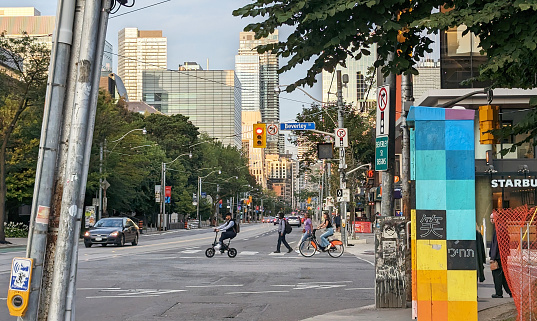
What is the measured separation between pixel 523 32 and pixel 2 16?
163998 mm

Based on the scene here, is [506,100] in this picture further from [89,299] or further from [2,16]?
[2,16]

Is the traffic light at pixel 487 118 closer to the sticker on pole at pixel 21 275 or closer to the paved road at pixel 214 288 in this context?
the paved road at pixel 214 288

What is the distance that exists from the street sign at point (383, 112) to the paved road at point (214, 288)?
10.7 feet

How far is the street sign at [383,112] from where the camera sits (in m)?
13.4

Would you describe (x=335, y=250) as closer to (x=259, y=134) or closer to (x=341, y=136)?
(x=259, y=134)

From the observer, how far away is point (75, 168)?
729cm

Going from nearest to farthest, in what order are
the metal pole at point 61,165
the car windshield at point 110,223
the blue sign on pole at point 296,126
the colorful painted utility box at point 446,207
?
the metal pole at point 61,165, the colorful painted utility box at point 446,207, the blue sign on pole at point 296,126, the car windshield at point 110,223

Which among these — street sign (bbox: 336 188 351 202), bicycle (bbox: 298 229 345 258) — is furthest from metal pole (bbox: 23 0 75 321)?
street sign (bbox: 336 188 351 202)

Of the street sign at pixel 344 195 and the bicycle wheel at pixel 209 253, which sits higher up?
the street sign at pixel 344 195

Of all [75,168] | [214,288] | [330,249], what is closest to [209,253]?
[330,249]

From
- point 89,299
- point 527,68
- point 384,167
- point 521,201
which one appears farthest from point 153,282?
point 521,201

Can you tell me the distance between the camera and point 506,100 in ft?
132

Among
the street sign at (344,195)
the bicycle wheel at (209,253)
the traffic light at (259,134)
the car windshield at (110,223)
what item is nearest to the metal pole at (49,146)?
the bicycle wheel at (209,253)

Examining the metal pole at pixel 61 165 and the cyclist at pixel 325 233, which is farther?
the cyclist at pixel 325 233
